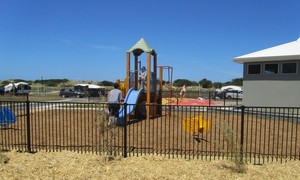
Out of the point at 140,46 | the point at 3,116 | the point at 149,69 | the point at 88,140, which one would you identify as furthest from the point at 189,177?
the point at 140,46

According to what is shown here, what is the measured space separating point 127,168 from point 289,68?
14.3 m

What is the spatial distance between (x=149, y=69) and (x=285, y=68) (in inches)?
355

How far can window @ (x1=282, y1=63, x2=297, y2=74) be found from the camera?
16250mm

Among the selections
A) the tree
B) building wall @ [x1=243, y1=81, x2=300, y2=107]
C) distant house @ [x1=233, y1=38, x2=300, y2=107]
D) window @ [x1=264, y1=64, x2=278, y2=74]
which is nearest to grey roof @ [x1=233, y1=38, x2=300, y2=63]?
distant house @ [x1=233, y1=38, x2=300, y2=107]

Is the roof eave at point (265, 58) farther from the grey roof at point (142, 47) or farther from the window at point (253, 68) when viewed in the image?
the grey roof at point (142, 47)

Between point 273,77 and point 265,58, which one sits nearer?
point 265,58

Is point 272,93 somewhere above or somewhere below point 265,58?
below

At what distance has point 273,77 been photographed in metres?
17.0

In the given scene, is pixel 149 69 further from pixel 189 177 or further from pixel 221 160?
pixel 189 177

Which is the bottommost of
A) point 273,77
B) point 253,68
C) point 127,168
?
point 127,168

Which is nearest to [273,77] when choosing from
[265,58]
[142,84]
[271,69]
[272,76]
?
[272,76]

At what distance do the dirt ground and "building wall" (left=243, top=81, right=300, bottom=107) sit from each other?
11675 millimetres

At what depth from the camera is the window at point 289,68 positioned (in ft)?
53.3

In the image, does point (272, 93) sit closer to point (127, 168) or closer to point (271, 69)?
point (271, 69)
